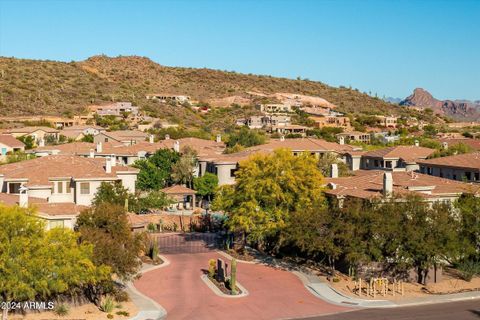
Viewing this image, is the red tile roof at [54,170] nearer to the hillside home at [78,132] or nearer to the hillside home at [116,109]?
the hillside home at [78,132]

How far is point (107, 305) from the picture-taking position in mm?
29469

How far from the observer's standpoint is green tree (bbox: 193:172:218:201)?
60.8 meters

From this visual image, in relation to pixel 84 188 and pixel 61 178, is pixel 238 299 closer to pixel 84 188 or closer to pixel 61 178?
pixel 84 188

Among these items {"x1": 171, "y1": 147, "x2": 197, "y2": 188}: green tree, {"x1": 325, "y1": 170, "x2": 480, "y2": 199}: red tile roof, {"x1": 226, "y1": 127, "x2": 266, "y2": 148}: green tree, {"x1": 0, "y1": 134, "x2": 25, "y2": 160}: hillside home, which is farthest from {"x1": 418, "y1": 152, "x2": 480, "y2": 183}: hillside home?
{"x1": 0, "y1": 134, "x2": 25, "y2": 160}: hillside home

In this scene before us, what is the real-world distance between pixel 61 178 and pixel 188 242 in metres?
10.5

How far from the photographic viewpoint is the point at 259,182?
42.3 metres

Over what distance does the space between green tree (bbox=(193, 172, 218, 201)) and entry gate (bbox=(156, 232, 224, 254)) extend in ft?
34.4

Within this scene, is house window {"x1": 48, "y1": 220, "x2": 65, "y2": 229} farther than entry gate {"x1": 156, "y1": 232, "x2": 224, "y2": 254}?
No

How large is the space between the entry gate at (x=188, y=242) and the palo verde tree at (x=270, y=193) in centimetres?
352

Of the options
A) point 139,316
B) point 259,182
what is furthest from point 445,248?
point 139,316

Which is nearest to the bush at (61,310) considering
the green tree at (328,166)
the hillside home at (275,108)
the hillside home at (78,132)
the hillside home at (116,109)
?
the green tree at (328,166)

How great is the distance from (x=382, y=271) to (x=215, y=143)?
49.0m

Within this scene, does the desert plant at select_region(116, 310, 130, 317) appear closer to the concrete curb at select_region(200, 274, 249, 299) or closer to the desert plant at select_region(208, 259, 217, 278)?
the concrete curb at select_region(200, 274, 249, 299)

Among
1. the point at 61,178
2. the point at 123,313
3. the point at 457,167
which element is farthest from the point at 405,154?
the point at 123,313
